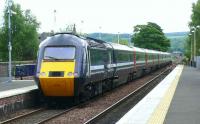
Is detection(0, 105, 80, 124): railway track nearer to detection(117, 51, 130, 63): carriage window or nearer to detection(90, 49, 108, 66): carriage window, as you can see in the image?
detection(90, 49, 108, 66): carriage window

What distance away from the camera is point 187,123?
1346 cm

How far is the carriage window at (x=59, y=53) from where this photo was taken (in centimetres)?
2034

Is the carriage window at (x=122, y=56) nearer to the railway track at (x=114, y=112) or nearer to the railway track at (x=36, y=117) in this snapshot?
the railway track at (x=114, y=112)

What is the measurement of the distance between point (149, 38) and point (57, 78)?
12245 centimetres

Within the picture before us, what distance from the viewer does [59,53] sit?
67.3 feet

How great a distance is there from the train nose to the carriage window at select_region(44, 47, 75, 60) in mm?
273

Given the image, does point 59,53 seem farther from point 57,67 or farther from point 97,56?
point 97,56

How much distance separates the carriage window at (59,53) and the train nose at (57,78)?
0.27 metres

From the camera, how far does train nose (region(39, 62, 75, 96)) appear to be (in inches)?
778

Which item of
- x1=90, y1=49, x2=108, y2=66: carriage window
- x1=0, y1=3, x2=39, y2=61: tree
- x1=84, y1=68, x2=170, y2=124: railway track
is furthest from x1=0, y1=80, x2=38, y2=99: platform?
x1=0, y1=3, x2=39, y2=61: tree

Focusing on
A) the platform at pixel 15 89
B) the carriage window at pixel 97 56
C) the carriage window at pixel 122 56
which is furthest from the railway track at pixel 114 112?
the carriage window at pixel 122 56

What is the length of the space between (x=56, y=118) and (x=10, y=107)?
216 centimetres

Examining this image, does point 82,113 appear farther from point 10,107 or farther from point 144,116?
point 144,116

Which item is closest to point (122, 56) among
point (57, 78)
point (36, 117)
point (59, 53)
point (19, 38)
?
point (59, 53)
